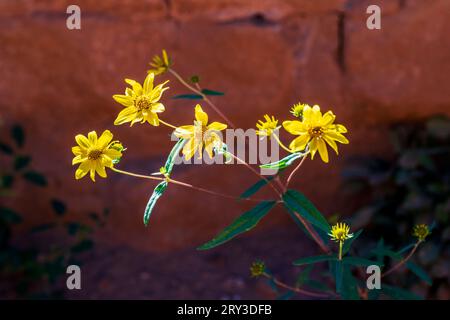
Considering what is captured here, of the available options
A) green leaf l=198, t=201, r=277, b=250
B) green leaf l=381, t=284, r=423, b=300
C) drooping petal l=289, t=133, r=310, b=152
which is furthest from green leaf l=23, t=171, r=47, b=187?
drooping petal l=289, t=133, r=310, b=152

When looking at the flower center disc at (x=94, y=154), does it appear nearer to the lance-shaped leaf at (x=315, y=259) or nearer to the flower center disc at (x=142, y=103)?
the flower center disc at (x=142, y=103)

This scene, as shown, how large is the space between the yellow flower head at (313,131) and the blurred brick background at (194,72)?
138 cm

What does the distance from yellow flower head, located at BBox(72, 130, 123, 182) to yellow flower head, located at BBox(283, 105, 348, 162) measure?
40cm

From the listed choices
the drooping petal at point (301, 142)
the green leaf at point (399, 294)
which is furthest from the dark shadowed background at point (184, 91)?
the drooping petal at point (301, 142)

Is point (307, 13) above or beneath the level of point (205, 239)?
above

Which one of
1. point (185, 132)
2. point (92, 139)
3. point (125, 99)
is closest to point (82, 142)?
point (92, 139)

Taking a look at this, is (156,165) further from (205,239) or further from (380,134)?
(380,134)

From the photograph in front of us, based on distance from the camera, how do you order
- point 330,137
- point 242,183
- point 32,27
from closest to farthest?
point 330,137 → point 32,27 → point 242,183

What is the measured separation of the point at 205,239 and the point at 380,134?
2.90ft

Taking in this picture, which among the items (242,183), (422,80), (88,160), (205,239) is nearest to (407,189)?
(422,80)

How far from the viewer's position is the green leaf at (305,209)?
158 centimetres

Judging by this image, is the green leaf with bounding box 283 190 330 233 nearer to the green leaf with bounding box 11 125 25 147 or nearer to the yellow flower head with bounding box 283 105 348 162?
the yellow flower head with bounding box 283 105 348 162

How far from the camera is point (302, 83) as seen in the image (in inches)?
114

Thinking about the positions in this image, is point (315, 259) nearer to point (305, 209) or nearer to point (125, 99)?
point (305, 209)
